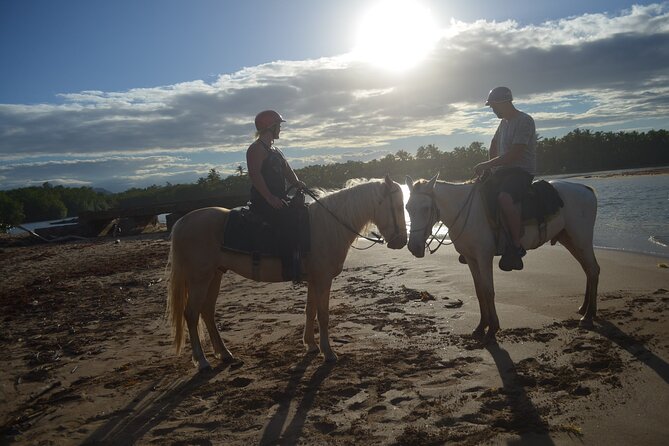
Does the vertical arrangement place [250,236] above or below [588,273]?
above

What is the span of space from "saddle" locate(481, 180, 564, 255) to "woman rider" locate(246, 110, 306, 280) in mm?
2354

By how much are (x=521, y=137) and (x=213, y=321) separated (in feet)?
13.5

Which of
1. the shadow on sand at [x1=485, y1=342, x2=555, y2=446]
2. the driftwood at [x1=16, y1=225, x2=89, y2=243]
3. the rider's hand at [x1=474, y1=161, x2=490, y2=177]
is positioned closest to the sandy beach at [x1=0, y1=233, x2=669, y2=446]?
the shadow on sand at [x1=485, y1=342, x2=555, y2=446]

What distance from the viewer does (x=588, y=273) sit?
19.3ft

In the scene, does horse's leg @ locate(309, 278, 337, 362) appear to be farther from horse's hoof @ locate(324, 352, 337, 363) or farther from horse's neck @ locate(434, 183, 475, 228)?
horse's neck @ locate(434, 183, 475, 228)

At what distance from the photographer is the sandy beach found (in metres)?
3.33

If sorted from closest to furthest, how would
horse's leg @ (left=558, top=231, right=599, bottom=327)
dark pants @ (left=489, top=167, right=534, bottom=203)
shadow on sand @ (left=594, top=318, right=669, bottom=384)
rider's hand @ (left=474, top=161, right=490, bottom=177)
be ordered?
shadow on sand @ (left=594, top=318, right=669, bottom=384)
horse's leg @ (left=558, top=231, right=599, bottom=327)
dark pants @ (left=489, top=167, right=534, bottom=203)
rider's hand @ (left=474, top=161, right=490, bottom=177)

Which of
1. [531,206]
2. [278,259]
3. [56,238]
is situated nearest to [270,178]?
[278,259]

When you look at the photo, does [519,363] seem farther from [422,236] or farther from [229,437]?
[229,437]

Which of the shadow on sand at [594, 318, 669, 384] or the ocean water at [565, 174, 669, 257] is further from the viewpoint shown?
the ocean water at [565, 174, 669, 257]

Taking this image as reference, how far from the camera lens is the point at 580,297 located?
6691 millimetres

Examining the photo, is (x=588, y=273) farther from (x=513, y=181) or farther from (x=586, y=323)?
(x=513, y=181)

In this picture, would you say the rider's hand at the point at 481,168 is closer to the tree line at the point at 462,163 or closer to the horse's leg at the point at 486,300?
the horse's leg at the point at 486,300

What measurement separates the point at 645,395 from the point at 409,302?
365 cm
